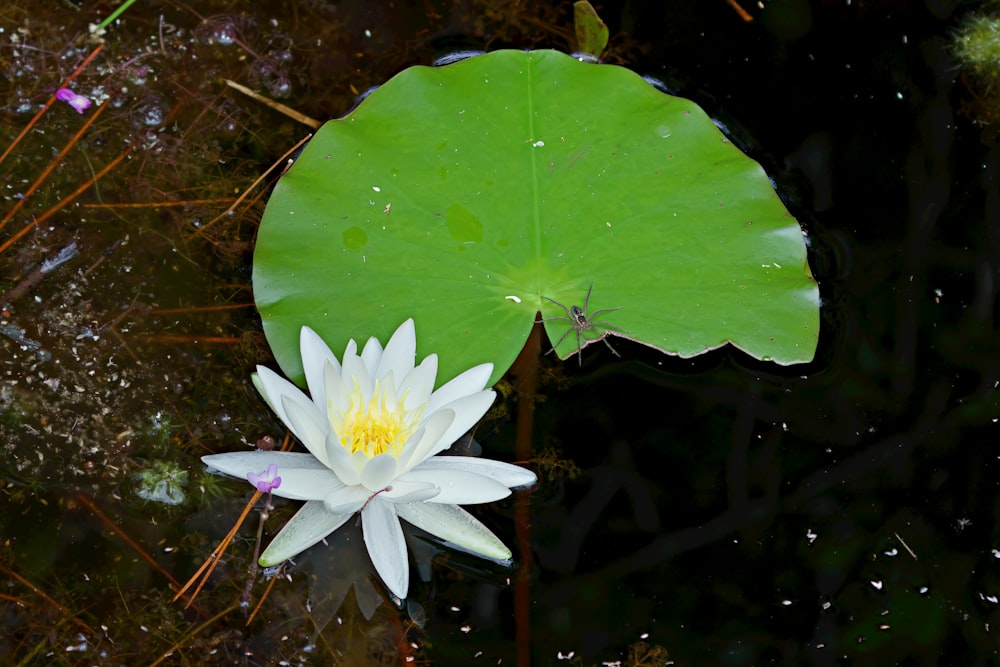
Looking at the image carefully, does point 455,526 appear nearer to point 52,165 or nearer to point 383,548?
point 383,548

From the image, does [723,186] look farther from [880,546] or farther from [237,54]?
[237,54]

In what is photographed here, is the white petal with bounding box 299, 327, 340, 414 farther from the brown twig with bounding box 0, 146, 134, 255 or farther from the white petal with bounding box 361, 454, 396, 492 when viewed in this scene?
the brown twig with bounding box 0, 146, 134, 255

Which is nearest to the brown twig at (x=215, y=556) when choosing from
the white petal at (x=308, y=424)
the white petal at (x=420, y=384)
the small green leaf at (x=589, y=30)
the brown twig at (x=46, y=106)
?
the white petal at (x=308, y=424)

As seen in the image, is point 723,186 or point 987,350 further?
point 987,350

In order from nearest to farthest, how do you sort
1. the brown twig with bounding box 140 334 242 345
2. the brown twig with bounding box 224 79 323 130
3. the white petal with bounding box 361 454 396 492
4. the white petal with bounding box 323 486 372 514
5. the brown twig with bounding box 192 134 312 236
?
the white petal with bounding box 361 454 396 492
the white petal with bounding box 323 486 372 514
the brown twig with bounding box 140 334 242 345
the brown twig with bounding box 192 134 312 236
the brown twig with bounding box 224 79 323 130

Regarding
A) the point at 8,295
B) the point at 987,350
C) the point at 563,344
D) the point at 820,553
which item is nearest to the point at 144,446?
the point at 8,295

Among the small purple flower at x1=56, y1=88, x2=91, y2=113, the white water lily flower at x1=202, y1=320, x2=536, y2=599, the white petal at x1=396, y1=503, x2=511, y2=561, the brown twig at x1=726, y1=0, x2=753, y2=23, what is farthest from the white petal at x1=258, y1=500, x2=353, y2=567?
the brown twig at x1=726, y1=0, x2=753, y2=23
